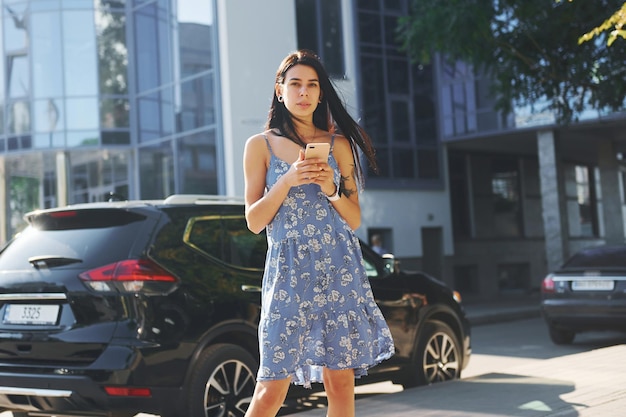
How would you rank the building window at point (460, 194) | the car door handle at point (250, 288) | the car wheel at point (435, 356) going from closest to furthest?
the car door handle at point (250, 288) < the car wheel at point (435, 356) < the building window at point (460, 194)

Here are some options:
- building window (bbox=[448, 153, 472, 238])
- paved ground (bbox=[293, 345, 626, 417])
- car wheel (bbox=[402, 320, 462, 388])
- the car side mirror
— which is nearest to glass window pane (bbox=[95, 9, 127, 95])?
building window (bbox=[448, 153, 472, 238])

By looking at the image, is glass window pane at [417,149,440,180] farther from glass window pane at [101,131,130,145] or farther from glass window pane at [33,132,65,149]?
glass window pane at [33,132,65,149]

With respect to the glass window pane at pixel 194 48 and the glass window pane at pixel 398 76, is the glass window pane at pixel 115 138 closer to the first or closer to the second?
the glass window pane at pixel 194 48

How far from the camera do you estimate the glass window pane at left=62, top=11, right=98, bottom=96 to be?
2512 centimetres

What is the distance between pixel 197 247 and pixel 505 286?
85.2 feet

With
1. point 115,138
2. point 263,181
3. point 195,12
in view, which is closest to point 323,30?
point 195,12

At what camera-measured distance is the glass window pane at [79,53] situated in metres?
25.1

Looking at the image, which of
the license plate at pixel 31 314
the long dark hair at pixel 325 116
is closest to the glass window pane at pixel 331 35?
the license plate at pixel 31 314

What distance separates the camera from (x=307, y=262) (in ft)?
11.9

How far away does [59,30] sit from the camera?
82.9ft

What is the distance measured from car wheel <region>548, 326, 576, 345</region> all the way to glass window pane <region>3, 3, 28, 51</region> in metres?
18.4

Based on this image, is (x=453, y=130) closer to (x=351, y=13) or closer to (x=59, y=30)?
(x=351, y=13)

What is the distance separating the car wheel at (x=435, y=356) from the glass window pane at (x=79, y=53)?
19.2m

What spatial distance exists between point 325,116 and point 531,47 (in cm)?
1212
